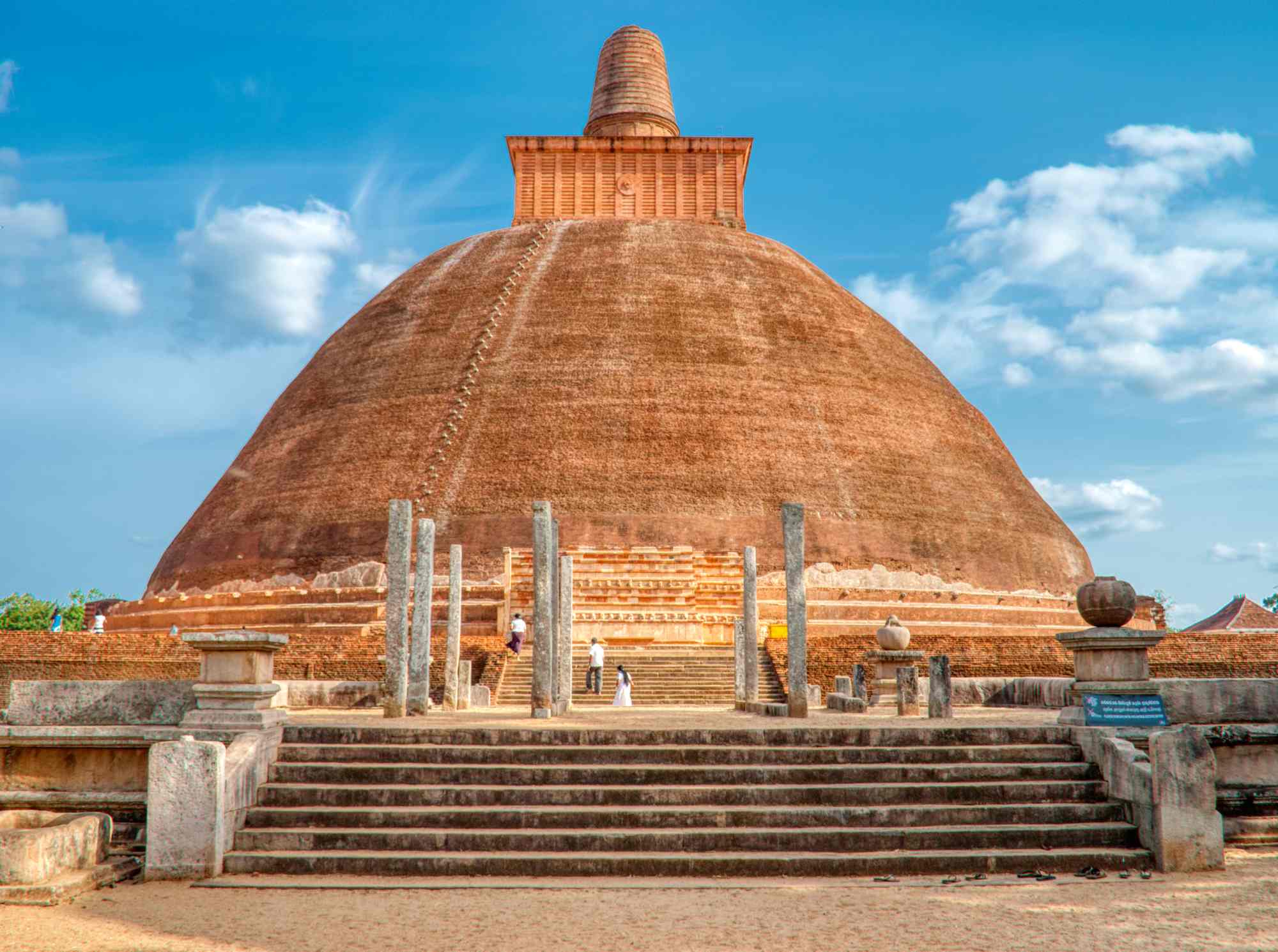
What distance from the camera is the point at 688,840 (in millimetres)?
7379

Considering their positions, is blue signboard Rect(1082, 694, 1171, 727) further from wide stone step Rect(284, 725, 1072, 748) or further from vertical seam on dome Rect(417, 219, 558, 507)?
vertical seam on dome Rect(417, 219, 558, 507)

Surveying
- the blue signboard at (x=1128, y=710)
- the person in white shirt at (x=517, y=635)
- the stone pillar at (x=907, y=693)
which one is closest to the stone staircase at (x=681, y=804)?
the blue signboard at (x=1128, y=710)

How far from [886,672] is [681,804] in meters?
9.36

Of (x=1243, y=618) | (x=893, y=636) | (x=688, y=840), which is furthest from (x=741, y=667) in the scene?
(x=1243, y=618)

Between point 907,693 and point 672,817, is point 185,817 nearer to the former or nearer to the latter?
point 672,817

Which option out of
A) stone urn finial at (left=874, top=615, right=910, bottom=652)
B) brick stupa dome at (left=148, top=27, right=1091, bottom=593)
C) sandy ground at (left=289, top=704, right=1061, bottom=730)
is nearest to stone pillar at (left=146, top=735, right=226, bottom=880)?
sandy ground at (left=289, top=704, right=1061, bottom=730)

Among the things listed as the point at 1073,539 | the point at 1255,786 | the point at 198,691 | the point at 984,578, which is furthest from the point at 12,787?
the point at 1073,539

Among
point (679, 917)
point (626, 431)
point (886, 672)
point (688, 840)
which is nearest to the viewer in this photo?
point (679, 917)

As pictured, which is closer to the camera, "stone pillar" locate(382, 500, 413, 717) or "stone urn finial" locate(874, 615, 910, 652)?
"stone pillar" locate(382, 500, 413, 717)

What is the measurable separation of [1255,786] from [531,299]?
23748 mm

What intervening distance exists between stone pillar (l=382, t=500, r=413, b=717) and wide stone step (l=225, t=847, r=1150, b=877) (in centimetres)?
377

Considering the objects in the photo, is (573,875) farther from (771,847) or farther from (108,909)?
(108,909)

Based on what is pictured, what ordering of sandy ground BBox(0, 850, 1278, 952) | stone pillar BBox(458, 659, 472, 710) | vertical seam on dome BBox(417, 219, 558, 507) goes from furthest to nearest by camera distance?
1. vertical seam on dome BBox(417, 219, 558, 507)
2. stone pillar BBox(458, 659, 472, 710)
3. sandy ground BBox(0, 850, 1278, 952)

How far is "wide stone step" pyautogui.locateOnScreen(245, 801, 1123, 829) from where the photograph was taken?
7602 mm
